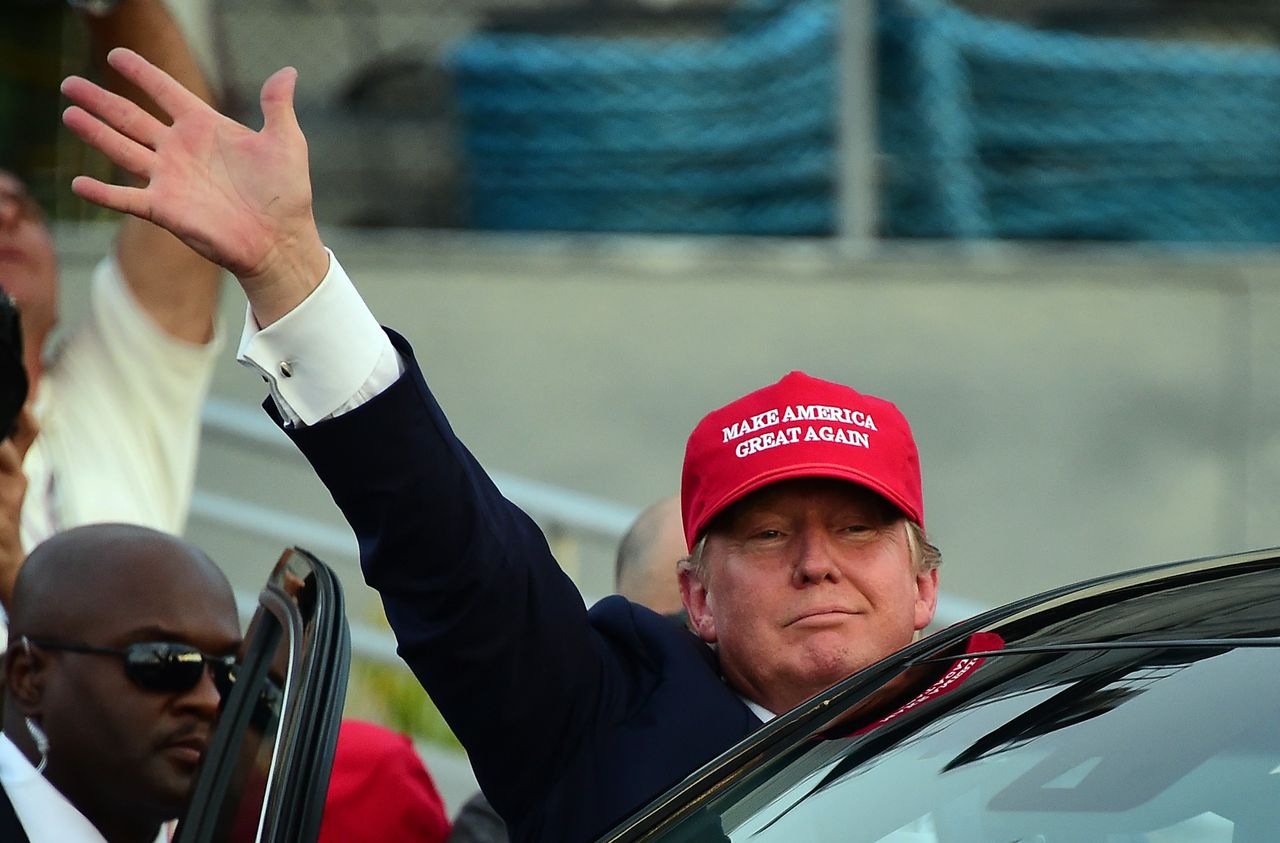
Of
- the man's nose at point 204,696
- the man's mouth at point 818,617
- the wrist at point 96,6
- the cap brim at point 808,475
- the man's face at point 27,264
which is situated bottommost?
the man's nose at point 204,696

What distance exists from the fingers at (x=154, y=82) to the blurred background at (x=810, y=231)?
3.76 metres

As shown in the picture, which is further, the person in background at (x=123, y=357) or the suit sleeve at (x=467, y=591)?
the person in background at (x=123, y=357)

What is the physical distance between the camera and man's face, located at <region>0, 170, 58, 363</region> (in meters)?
3.83

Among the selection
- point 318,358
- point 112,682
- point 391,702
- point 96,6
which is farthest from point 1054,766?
point 391,702

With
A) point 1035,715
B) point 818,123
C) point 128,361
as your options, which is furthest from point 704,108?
point 1035,715

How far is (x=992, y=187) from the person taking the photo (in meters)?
6.45

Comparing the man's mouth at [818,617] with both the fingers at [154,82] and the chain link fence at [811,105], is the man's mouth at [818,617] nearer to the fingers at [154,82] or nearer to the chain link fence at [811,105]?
the fingers at [154,82]

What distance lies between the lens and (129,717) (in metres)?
2.73

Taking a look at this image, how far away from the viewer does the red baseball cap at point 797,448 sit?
250cm

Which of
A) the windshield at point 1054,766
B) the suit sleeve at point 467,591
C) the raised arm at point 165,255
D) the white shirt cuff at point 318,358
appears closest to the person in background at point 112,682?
the suit sleeve at point 467,591

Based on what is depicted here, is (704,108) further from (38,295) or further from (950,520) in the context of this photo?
(38,295)

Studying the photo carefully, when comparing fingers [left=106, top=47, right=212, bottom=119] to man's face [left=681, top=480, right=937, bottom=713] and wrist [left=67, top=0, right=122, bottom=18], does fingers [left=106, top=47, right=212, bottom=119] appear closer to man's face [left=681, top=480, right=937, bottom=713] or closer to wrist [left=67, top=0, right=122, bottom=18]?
man's face [left=681, top=480, right=937, bottom=713]

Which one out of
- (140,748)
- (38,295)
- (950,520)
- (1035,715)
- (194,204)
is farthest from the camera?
(950,520)

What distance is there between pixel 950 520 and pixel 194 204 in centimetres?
430
